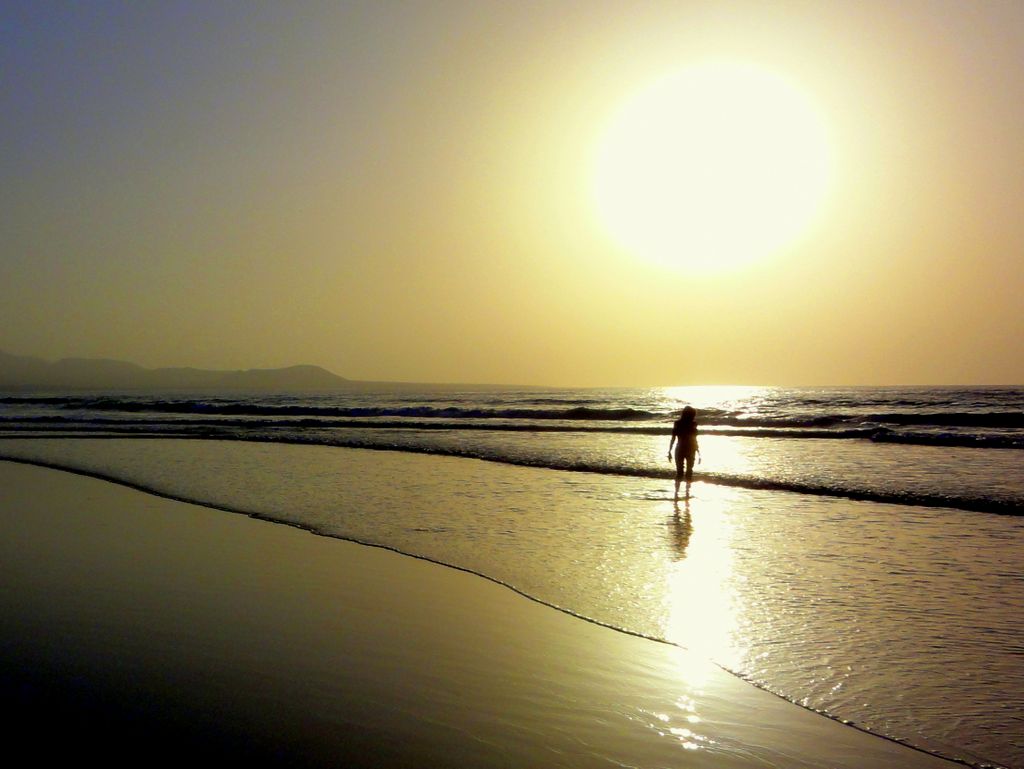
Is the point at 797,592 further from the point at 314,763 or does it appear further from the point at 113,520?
the point at 113,520

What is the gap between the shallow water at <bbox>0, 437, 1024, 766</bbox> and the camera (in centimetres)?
660

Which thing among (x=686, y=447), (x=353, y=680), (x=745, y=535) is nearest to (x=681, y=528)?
(x=745, y=535)

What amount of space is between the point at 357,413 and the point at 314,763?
61.1m

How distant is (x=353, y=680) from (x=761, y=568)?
6318mm

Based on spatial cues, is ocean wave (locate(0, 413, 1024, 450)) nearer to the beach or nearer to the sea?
the sea

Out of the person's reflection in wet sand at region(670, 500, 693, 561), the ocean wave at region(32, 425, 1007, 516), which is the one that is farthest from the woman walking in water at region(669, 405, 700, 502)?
the ocean wave at region(32, 425, 1007, 516)

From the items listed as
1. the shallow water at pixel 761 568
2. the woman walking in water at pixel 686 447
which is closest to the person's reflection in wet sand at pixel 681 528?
the shallow water at pixel 761 568

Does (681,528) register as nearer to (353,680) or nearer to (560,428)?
(353,680)

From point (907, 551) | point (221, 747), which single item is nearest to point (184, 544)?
point (221, 747)

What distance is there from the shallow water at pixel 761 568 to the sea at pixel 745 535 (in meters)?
0.03

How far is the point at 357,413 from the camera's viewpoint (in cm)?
6500

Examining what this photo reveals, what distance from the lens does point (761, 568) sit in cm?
1087

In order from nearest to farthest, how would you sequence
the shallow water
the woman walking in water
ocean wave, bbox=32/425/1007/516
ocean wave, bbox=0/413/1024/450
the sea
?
the shallow water, the sea, ocean wave, bbox=32/425/1007/516, the woman walking in water, ocean wave, bbox=0/413/1024/450

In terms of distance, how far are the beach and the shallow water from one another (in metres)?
0.55
